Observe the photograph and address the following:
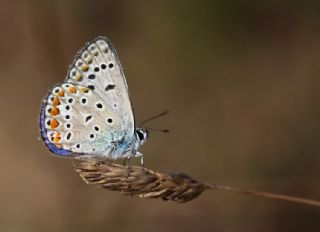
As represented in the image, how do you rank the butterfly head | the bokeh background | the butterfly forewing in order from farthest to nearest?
the bokeh background
the butterfly head
the butterfly forewing

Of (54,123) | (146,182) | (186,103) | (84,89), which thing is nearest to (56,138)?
(54,123)

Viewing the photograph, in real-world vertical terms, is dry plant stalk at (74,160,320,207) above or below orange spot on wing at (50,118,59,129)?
below

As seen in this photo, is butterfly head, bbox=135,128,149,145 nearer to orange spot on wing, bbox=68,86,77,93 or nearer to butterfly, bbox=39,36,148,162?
butterfly, bbox=39,36,148,162

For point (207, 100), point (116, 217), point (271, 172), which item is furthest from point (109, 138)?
point (207, 100)

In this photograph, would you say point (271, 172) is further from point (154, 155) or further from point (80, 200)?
point (80, 200)

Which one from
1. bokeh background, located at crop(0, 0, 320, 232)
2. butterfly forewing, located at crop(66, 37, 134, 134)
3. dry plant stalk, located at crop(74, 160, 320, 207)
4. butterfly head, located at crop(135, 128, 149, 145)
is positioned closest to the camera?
dry plant stalk, located at crop(74, 160, 320, 207)

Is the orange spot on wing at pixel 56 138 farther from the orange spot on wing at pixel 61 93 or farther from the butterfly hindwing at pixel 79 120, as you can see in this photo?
the orange spot on wing at pixel 61 93

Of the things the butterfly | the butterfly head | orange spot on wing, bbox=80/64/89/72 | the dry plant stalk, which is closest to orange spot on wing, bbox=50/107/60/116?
the butterfly

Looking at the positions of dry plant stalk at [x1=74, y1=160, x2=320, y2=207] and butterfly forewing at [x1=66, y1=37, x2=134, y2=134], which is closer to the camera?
dry plant stalk at [x1=74, y1=160, x2=320, y2=207]

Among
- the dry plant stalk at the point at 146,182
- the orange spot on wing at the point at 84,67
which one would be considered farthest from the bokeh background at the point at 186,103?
the dry plant stalk at the point at 146,182
